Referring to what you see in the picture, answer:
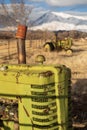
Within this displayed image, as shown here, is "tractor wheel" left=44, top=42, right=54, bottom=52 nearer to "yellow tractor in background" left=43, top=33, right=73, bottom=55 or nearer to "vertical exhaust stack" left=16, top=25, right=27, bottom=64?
"yellow tractor in background" left=43, top=33, right=73, bottom=55

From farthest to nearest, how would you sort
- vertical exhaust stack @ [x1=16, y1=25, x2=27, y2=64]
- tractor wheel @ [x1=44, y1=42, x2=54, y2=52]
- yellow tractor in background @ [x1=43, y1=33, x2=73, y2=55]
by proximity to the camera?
1. yellow tractor in background @ [x1=43, y1=33, x2=73, y2=55]
2. tractor wheel @ [x1=44, y1=42, x2=54, y2=52]
3. vertical exhaust stack @ [x1=16, y1=25, x2=27, y2=64]

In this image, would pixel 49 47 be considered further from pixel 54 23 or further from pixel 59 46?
pixel 54 23

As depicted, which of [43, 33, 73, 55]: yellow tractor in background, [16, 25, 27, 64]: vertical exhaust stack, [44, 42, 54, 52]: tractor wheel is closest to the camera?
[16, 25, 27, 64]: vertical exhaust stack

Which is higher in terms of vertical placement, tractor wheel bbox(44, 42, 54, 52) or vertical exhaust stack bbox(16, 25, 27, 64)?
vertical exhaust stack bbox(16, 25, 27, 64)

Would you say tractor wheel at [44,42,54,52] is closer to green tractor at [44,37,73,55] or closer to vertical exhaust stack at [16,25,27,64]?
green tractor at [44,37,73,55]

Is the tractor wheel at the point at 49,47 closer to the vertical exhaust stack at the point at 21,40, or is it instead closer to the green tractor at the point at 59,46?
the green tractor at the point at 59,46

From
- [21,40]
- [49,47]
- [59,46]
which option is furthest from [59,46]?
[21,40]

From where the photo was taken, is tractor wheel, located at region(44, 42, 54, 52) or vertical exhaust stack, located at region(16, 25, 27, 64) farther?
tractor wheel, located at region(44, 42, 54, 52)

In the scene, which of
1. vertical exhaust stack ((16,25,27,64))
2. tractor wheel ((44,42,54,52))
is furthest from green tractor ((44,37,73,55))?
vertical exhaust stack ((16,25,27,64))

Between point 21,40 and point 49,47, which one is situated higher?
point 21,40

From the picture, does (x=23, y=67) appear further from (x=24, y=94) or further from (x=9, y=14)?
(x=9, y=14)

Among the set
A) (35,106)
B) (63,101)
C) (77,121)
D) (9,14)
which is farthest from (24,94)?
(9,14)

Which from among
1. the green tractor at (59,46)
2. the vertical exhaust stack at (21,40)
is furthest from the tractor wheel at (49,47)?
the vertical exhaust stack at (21,40)

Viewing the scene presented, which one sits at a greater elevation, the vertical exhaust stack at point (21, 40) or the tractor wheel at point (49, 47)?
the vertical exhaust stack at point (21, 40)
